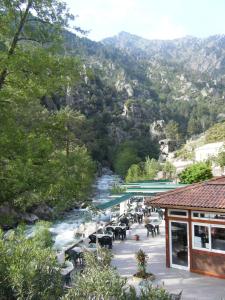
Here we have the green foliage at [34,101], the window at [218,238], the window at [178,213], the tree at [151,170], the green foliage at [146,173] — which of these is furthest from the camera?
the green foliage at [146,173]

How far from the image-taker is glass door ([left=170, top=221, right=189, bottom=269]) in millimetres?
14191

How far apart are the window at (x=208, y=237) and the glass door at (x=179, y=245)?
0.42 m

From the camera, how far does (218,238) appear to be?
43.4 feet

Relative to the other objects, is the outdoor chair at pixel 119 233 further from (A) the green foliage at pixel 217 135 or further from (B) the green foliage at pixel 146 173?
(A) the green foliage at pixel 217 135

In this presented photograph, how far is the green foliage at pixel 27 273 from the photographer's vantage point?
6.49 m

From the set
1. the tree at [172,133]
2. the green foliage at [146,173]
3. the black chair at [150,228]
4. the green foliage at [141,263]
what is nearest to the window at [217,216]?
the green foliage at [141,263]

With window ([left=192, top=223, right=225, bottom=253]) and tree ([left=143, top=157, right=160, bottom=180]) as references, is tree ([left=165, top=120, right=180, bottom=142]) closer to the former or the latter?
tree ([left=143, top=157, right=160, bottom=180])

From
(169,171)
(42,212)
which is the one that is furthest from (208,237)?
(169,171)

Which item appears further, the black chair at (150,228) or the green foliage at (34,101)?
the black chair at (150,228)

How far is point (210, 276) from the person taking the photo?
1332cm

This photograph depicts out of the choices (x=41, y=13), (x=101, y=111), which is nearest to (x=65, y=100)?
(x=101, y=111)

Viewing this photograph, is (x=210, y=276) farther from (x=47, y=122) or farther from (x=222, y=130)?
(x=222, y=130)

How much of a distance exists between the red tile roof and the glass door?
94 cm

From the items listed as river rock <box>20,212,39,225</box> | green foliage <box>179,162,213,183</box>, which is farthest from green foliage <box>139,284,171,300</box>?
river rock <box>20,212,39,225</box>
